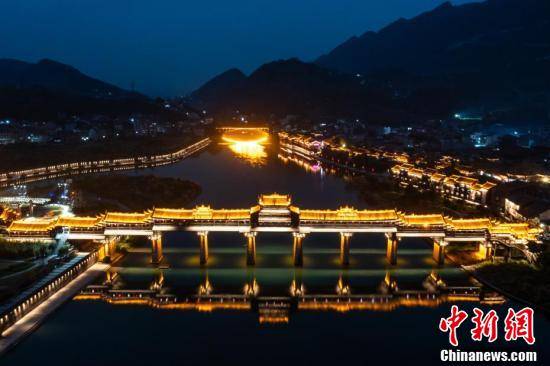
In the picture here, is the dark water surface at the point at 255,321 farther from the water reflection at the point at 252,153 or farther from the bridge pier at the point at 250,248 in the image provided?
the water reflection at the point at 252,153

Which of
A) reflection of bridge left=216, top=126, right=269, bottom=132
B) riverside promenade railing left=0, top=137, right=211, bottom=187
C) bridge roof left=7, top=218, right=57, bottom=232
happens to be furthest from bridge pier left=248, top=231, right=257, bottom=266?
→ reflection of bridge left=216, top=126, right=269, bottom=132

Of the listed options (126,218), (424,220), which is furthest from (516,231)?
(126,218)

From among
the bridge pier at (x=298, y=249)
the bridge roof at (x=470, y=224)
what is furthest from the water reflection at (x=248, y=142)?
the bridge roof at (x=470, y=224)

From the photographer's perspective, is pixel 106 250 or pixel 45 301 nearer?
pixel 45 301

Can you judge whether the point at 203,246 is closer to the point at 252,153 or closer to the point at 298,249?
the point at 298,249

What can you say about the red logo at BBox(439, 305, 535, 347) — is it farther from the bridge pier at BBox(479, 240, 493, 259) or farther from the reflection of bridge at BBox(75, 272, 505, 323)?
the bridge pier at BBox(479, 240, 493, 259)

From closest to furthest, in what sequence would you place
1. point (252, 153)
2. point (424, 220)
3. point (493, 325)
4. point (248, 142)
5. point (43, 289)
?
point (493, 325) → point (43, 289) → point (424, 220) → point (252, 153) → point (248, 142)

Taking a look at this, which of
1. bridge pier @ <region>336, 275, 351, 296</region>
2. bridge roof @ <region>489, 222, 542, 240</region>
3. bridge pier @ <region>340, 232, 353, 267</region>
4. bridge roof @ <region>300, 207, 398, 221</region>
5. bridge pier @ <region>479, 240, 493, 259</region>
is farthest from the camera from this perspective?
bridge pier @ <region>479, 240, 493, 259</region>
